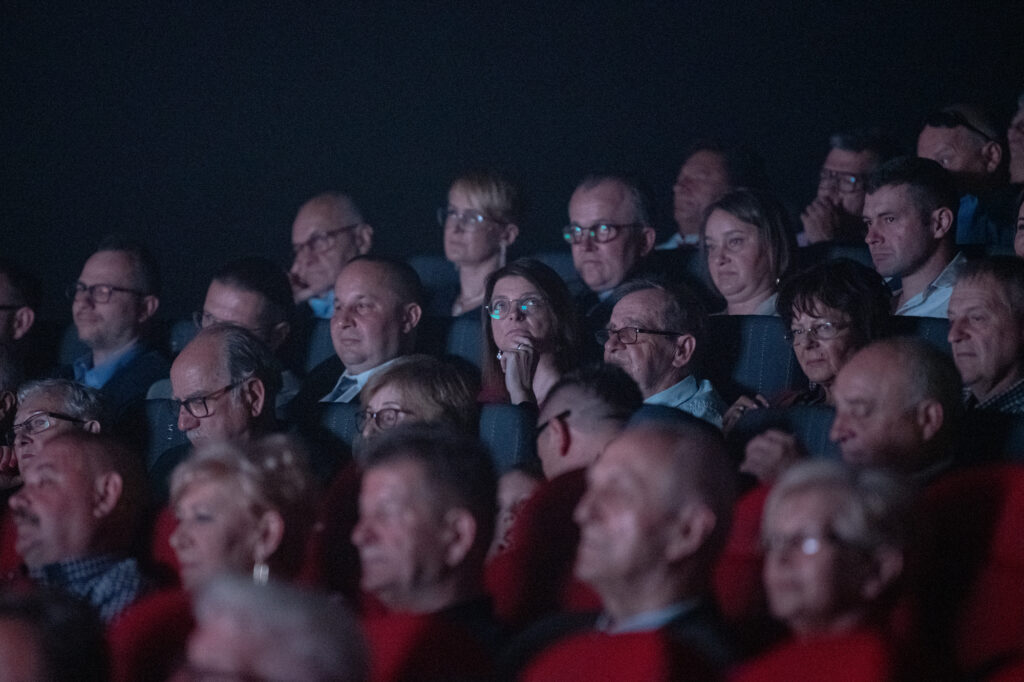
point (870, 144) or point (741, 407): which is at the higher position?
point (870, 144)

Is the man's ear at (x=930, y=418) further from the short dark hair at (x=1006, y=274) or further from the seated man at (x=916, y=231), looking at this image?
the seated man at (x=916, y=231)

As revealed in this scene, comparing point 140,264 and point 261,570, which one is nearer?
point 261,570

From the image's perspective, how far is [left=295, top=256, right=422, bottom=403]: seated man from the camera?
255cm

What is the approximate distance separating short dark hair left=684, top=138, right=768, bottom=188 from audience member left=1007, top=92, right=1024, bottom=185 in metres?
0.61

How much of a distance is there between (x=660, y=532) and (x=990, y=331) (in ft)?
2.85

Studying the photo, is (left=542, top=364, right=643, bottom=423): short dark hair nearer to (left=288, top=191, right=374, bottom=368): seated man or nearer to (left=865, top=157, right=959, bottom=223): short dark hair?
(left=865, top=157, right=959, bottom=223): short dark hair

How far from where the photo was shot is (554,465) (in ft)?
5.64

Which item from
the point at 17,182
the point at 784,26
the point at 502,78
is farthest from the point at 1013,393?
the point at 17,182

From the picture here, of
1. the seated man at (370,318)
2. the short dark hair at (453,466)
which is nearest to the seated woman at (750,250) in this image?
the seated man at (370,318)

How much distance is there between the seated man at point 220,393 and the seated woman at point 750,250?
97cm

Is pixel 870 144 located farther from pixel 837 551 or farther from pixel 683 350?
pixel 837 551

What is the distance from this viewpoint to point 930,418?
59.9 inches

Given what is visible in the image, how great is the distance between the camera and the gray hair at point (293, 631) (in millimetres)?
1046

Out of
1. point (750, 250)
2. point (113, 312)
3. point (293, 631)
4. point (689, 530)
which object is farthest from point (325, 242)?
point (293, 631)
